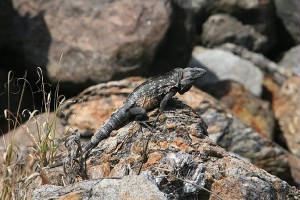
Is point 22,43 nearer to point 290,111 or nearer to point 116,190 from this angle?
point 290,111

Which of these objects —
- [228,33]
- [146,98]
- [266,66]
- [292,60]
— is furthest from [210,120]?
[292,60]

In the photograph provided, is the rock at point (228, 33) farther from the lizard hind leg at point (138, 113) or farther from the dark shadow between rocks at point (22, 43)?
the lizard hind leg at point (138, 113)

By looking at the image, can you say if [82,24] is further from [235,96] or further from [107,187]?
[107,187]

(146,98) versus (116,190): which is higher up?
(116,190)

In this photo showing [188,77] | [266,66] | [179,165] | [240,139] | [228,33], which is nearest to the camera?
[179,165]

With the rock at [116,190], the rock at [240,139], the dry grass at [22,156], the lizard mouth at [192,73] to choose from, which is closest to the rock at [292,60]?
the rock at [240,139]

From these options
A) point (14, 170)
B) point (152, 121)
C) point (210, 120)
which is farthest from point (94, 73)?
point (14, 170)
